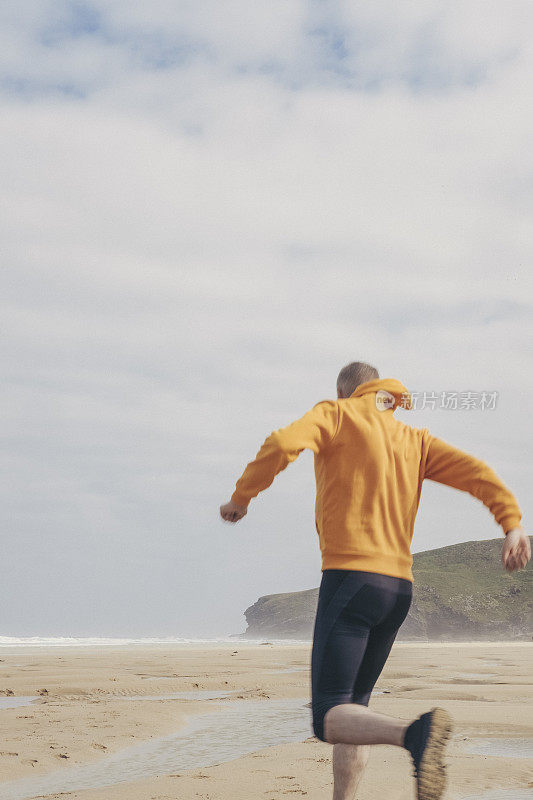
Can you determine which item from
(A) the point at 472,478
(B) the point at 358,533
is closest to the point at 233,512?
(B) the point at 358,533

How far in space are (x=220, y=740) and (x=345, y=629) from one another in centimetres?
343

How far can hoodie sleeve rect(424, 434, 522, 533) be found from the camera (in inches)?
139

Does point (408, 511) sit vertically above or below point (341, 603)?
above

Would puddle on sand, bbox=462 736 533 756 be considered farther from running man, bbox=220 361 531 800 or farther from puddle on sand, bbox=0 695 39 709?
puddle on sand, bbox=0 695 39 709

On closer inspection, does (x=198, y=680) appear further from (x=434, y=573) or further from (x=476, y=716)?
(x=434, y=573)

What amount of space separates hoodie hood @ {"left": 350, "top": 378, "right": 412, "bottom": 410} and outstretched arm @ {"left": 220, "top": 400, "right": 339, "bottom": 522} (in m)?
0.31

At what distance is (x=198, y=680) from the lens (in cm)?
1134

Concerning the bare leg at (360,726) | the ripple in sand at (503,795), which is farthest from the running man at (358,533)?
the ripple in sand at (503,795)

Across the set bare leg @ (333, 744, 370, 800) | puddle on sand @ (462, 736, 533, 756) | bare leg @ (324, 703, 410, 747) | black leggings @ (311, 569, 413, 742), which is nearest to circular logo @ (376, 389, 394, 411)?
black leggings @ (311, 569, 413, 742)

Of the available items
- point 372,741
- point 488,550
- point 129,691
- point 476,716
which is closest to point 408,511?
point 372,741

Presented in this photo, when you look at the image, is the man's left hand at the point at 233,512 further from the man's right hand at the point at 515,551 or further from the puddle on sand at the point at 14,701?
the puddle on sand at the point at 14,701

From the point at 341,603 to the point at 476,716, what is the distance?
4721mm

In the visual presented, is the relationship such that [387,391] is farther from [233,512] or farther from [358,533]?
[233,512]

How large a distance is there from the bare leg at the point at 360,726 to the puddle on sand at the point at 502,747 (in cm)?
283
